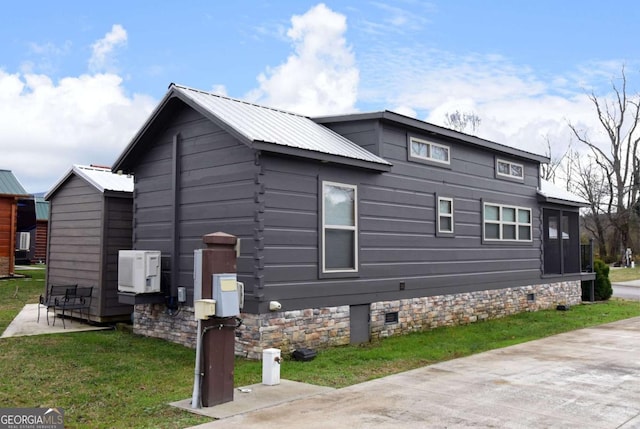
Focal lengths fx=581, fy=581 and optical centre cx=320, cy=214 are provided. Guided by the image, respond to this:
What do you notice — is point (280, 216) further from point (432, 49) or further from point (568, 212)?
point (568, 212)

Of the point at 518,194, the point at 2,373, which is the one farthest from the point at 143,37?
the point at 518,194

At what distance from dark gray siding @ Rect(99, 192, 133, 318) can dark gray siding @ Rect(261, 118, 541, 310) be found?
16.0ft

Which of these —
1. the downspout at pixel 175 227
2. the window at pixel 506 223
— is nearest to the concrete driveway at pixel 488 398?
the downspout at pixel 175 227

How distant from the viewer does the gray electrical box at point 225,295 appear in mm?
6312

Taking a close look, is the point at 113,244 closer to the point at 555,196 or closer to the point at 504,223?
the point at 504,223

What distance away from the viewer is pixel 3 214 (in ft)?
69.5

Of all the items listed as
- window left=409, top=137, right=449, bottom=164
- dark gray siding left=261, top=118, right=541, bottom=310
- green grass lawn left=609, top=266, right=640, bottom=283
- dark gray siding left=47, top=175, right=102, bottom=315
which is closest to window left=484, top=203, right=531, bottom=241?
dark gray siding left=261, top=118, right=541, bottom=310

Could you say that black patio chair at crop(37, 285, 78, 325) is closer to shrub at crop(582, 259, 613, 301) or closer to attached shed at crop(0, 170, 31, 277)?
attached shed at crop(0, 170, 31, 277)

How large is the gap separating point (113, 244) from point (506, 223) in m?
9.34

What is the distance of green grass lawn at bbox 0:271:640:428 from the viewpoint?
6.14 meters

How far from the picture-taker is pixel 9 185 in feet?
71.1

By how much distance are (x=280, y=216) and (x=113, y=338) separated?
168 inches

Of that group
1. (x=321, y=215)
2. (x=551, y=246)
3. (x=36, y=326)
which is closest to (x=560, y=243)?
(x=551, y=246)

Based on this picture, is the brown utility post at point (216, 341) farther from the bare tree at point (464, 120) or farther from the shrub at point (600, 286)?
the bare tree at point (464, 120)
